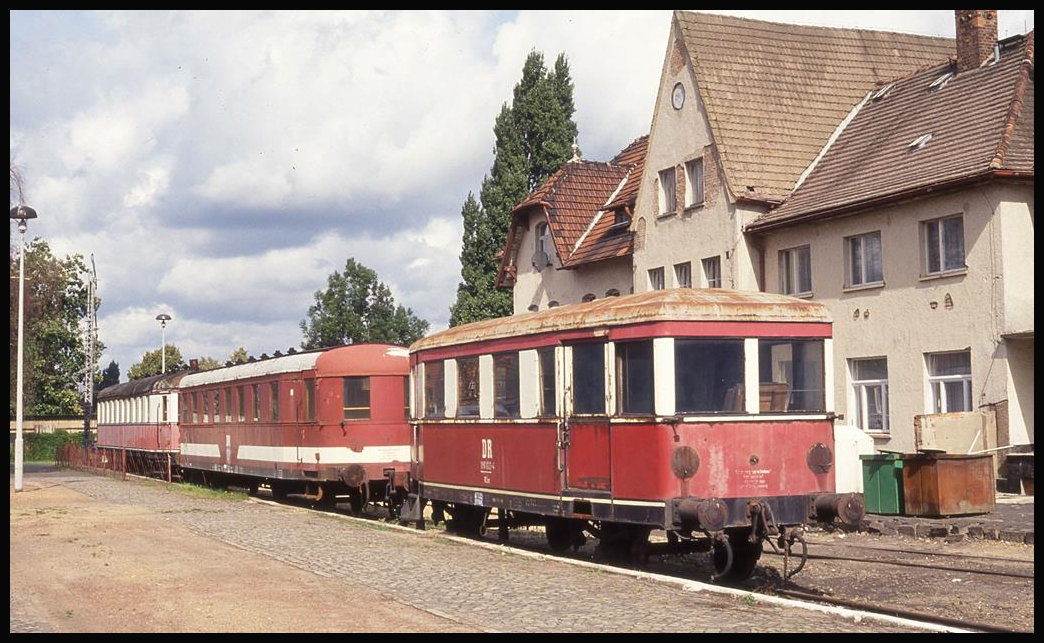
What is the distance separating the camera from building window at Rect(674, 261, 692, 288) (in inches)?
1240

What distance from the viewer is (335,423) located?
2323cm

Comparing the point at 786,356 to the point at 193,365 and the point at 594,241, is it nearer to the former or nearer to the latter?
the point at 594,241

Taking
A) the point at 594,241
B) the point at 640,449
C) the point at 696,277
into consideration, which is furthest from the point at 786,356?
the point at 594,241

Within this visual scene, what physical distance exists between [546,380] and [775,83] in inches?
752

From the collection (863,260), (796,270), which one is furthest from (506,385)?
(796,270)

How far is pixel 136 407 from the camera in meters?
41.2

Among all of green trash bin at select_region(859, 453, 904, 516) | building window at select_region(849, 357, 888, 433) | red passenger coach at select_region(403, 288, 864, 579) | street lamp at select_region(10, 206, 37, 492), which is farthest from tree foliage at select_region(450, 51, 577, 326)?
red passenger coach at select_region(403, 288, 864, 579)

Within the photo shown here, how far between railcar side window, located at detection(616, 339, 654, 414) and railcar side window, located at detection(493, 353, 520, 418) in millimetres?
2208

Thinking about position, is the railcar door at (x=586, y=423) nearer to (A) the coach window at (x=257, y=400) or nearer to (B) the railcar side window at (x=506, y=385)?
(B) the railcar side window at (x=506, y=385)

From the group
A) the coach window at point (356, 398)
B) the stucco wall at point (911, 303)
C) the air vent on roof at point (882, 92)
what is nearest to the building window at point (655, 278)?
the stucco wall at point (911, 303)

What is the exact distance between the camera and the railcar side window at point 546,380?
14.7 meters

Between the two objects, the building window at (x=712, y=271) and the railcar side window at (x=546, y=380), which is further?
the building window at (x=712, y=271)

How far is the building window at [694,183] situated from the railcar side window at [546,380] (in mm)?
16906

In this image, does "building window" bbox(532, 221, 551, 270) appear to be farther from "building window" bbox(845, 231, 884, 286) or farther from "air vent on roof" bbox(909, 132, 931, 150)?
"air vent on roof" bbox(909, 132, 931, 150)
